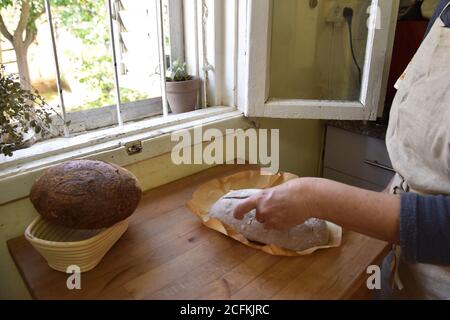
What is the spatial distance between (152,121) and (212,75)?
0.27 metres

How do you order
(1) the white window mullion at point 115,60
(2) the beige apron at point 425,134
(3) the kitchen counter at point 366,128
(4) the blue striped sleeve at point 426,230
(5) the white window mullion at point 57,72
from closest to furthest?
1. (4) the blue striped sleeve at point 426,230
2. (2) the beige apron at point 425,134
3. (5) the white window mullion at point 57,72
4. (1) the white window mullion at point 115,60
5. (3) the kitchen counter at point 366,128

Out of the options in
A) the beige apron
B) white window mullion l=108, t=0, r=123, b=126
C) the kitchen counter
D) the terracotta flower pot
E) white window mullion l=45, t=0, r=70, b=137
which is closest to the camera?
the beige apron

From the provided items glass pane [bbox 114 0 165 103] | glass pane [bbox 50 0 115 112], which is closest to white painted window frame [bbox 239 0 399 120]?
glass pane [bbox 114 0 165 103]

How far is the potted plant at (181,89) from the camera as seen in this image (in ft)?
→ 3.55

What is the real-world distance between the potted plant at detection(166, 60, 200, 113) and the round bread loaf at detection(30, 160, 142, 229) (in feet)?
1.56

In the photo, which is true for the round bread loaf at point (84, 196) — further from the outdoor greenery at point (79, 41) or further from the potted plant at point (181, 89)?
the potted plant at point (181, 89)

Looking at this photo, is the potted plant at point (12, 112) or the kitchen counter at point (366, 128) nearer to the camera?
the potted plant at point (12, 112)

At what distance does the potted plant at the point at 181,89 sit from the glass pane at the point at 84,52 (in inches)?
7.0

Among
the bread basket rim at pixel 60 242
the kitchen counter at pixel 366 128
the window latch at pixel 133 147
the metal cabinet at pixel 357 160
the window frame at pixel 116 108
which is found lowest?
the metal cabinet at pixel 357 160

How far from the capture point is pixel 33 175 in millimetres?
739

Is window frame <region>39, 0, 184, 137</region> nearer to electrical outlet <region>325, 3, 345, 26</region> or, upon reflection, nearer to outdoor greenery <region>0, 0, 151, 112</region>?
outdoor greenery <region>0, 0, 151, 112</region>

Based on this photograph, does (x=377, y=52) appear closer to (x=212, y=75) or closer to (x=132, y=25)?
(x=212, y=75)

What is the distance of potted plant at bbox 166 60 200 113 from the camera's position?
1082mm

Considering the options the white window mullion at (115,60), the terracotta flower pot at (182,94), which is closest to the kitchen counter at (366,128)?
the terracotta flower pot at (182,94)
